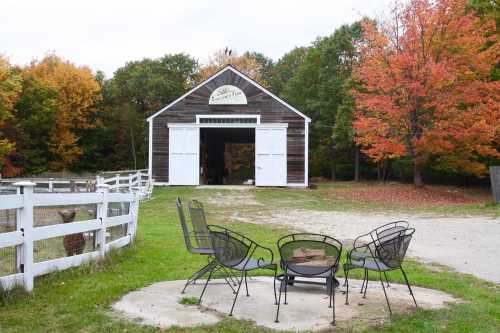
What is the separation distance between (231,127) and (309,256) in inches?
843

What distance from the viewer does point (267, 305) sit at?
5.14 m

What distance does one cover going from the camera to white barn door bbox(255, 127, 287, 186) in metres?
25.8

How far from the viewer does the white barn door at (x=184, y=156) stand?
85.3ft

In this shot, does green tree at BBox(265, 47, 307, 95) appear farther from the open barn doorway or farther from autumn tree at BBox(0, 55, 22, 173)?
autumn tree at BBox(0, 55, 22, 173)

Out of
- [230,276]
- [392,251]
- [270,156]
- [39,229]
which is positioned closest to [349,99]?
[270,156]

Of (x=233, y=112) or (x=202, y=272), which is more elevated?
(x=233, y=112)

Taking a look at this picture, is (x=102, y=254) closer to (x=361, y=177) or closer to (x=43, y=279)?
(x=43, y=279)

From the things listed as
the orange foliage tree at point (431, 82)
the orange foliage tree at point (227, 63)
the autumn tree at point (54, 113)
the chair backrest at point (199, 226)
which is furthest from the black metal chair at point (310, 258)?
the orange foliage tree at point (227, 63)

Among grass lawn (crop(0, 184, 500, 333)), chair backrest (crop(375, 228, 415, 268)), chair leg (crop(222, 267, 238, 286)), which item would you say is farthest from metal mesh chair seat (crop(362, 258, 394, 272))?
chair leg (crop(222, 267, 238, 286))

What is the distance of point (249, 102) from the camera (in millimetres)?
26094

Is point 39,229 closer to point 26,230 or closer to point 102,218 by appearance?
point 26,230

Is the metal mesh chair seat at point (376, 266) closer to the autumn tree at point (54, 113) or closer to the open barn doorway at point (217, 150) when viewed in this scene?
the open barn doorway at point (217, 150)

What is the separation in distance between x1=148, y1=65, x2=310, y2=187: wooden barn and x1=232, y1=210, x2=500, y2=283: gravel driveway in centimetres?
894

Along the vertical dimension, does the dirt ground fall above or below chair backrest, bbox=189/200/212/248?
below
